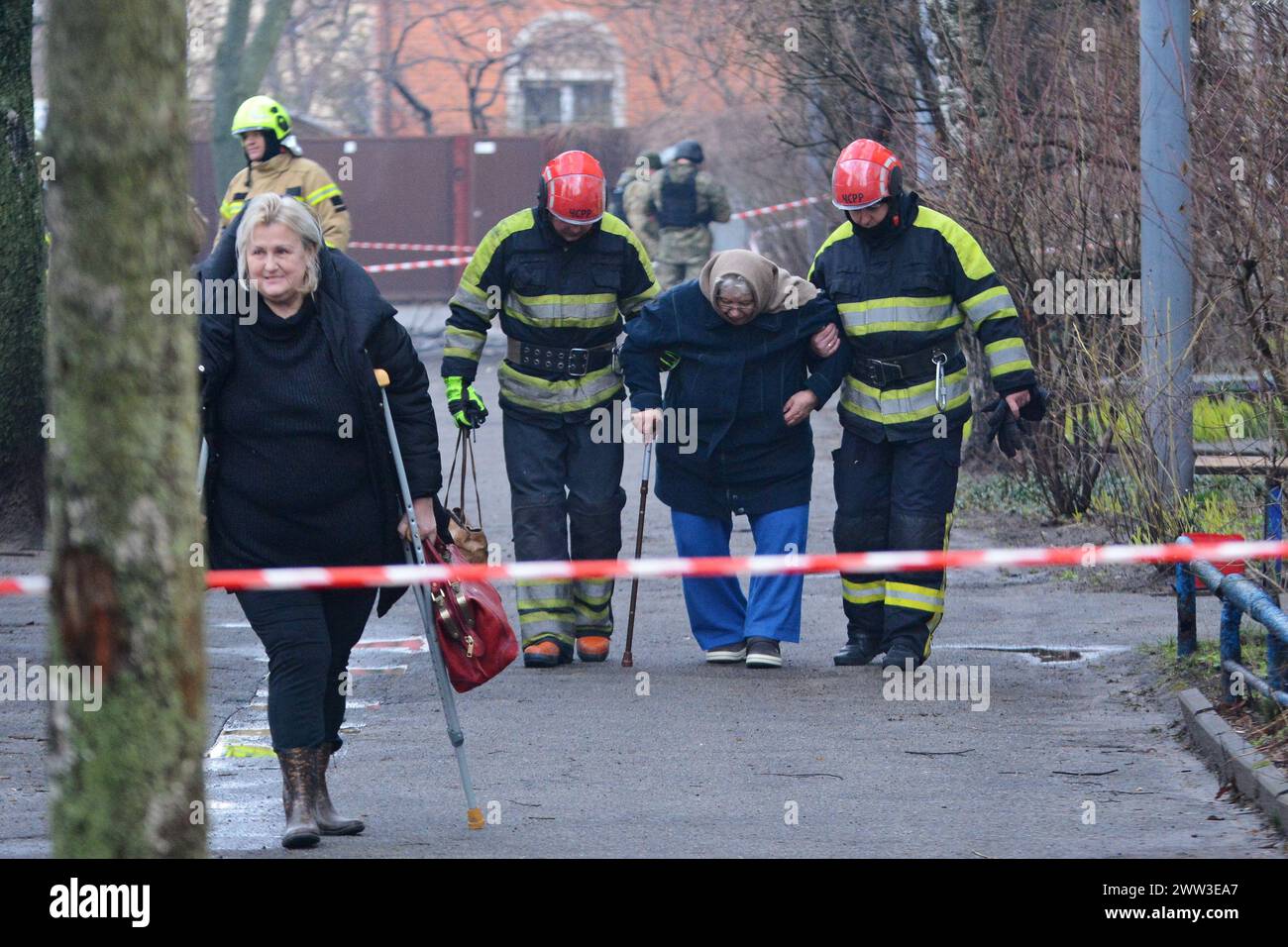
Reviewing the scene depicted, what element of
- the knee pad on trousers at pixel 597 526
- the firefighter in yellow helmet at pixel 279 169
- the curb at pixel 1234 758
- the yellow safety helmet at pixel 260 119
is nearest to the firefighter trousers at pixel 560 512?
the knee pad on trousers at pixel 597 526

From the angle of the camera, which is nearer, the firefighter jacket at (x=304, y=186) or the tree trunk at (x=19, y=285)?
the tree trunk at (x=19, y=285)

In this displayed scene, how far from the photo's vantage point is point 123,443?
347 cm

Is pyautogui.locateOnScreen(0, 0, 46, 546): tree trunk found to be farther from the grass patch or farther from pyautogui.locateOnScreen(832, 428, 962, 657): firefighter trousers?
the grass patch

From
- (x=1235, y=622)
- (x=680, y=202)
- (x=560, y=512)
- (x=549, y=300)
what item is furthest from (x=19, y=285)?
(x=680, y=202)

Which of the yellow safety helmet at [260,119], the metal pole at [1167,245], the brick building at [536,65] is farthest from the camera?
the brick building at [536,65]

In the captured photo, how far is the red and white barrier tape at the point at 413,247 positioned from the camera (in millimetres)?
26875

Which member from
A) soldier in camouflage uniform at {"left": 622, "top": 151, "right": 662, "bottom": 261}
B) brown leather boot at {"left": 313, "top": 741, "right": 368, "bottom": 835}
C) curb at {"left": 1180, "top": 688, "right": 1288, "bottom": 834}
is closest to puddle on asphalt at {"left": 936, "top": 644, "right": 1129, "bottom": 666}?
curb at {"left": 1180, "top": 688, "right": 1288, "bottom": 834}

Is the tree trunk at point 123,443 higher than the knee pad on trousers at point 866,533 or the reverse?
higher

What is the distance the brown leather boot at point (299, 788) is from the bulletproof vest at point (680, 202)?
46.0 ft

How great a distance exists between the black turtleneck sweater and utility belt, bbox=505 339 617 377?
9.22 ft

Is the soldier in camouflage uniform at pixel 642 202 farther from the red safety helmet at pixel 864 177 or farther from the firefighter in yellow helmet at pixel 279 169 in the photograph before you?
the red safety helmet at pixel 864 177

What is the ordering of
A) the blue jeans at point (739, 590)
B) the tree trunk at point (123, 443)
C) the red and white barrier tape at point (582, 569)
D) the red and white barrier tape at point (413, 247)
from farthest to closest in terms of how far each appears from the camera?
the red and white barrier tape at point (413, 247), the blue jeans at point (739, 590), the red and white barrier tape at point (582, 569), the tree trunk at point (123, 443)

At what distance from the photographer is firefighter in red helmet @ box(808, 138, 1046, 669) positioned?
782 cm

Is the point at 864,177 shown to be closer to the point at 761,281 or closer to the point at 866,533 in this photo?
the point at 761,281
